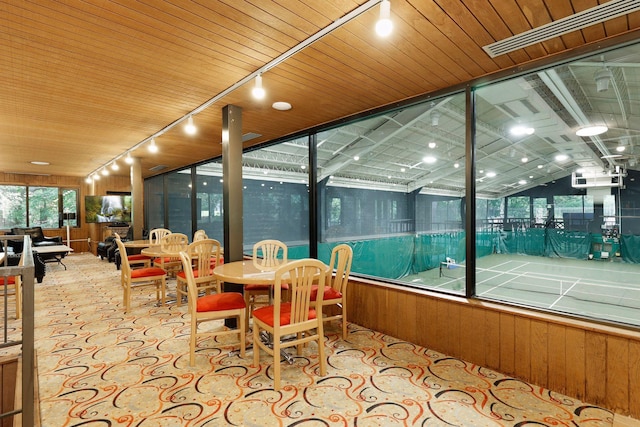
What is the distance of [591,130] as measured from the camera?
2.96 metres

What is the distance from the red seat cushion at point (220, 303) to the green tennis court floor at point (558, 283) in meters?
1.95

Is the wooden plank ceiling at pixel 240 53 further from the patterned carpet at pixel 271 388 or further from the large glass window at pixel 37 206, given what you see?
the large glass window at pixel 37 206

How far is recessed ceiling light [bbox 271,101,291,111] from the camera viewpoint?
3.87 meters

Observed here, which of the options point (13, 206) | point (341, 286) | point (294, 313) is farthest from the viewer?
point (13, 206)

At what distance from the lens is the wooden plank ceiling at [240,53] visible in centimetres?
211

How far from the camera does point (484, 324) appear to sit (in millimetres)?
2908

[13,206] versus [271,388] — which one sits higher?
[13,206]

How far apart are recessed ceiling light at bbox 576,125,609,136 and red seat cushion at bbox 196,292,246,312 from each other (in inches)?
144

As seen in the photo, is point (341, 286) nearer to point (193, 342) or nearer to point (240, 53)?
point (193, 342)

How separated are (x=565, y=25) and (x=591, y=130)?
4.02 ft

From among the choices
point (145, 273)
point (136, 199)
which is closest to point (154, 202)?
point (136, 199)

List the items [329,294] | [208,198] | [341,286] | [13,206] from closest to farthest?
1. [329,294]
2. [341,286]
3. [208,198]
4. [13,206]

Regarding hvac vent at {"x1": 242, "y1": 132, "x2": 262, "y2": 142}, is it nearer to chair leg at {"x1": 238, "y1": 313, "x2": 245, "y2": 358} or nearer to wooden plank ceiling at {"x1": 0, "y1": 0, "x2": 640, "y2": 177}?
wooden plank ceiling at {"x1": 0, "y1": 0, "x2": 640, "y2": 177}

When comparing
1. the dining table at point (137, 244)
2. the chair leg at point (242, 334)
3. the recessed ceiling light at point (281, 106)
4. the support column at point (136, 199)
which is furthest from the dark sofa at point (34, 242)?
the recessed ceiling light at point (281, 106)
